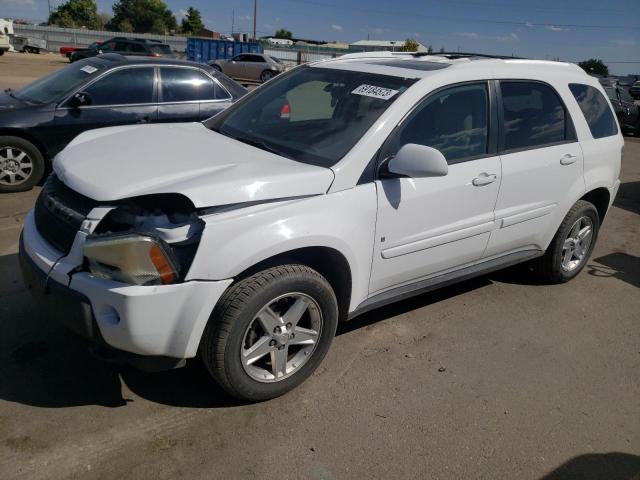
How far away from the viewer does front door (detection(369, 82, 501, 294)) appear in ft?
10.3

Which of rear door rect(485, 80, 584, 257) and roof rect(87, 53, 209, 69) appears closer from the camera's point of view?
A: rear door rect(485, 80, 584, 257)

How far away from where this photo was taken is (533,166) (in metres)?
3.86

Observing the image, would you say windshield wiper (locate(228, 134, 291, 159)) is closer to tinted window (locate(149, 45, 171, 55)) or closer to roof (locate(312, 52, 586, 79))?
roof (locate(312, 52, 586, 79))

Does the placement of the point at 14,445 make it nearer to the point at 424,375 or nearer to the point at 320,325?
the point at 320,325

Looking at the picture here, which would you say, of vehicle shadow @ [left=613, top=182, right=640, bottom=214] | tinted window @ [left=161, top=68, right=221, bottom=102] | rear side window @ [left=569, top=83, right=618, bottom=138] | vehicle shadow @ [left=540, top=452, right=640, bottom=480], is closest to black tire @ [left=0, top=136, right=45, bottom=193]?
tinted window @ [left=161, top=68, right=221, bottom=102]

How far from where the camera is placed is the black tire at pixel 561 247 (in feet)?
14.5

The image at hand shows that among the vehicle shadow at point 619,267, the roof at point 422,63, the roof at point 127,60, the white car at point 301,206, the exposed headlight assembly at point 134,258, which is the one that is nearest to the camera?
the exposed headlight assembly at point 134,258

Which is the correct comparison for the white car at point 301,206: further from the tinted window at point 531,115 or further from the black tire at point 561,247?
the black tire at point 561,247

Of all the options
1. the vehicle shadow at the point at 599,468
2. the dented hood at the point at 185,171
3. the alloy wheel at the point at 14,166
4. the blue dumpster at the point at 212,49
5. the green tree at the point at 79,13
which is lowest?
the green tree at the point at 79,13

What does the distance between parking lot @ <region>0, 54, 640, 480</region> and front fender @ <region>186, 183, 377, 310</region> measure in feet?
2.14

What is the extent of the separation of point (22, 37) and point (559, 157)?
49.7 meters

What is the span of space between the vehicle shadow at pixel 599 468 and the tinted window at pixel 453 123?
1.82 m

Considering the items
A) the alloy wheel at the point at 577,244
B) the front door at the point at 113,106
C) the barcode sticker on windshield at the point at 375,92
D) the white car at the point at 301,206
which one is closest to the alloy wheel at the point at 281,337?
the white car at the point at 301,206

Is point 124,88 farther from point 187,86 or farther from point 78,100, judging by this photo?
point 187,86
